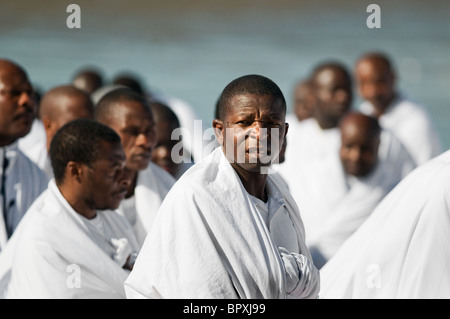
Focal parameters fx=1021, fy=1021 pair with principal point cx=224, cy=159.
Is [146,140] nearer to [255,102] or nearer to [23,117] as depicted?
[23,117]

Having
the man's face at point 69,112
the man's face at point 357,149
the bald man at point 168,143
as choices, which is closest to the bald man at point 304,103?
the man's face at point 357,149

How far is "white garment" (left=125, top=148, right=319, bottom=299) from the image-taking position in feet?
11.1

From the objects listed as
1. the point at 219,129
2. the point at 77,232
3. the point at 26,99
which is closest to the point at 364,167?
the point at 26,99

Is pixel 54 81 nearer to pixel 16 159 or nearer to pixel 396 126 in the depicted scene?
pixel 396 126

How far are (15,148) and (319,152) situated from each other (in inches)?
121

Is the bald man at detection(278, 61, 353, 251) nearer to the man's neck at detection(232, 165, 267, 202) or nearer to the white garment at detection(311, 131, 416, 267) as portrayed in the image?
the white garment at detection(311, 131, 416, 267)

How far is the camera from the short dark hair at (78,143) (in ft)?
15.8

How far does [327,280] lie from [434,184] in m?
0.77

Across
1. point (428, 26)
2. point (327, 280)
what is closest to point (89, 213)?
point (327, 280)

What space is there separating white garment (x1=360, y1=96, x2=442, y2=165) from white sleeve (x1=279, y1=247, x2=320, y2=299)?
18.8 feet

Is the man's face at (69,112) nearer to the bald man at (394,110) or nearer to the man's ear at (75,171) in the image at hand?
the man's ear at (75,171)

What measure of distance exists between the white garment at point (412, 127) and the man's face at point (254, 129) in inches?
227

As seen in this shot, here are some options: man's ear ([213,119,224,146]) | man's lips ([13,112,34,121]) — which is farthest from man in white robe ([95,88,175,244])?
man's ear ([213,119,224,146])

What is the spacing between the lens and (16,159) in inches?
241
